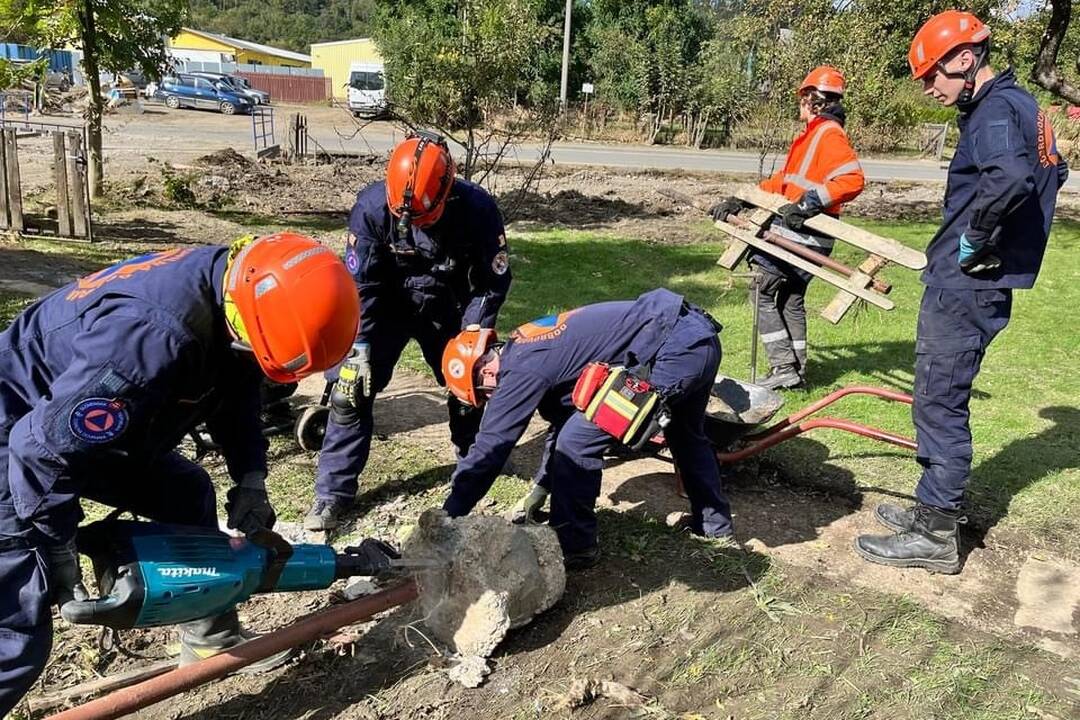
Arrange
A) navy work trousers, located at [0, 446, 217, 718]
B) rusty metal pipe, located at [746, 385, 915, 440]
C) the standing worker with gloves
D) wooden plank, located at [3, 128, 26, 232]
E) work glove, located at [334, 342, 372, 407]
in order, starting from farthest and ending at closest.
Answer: wooden plank, located at [3, 128, 26, 232]
the standing worker with gloves
rusty metal pipe, located at [746, 385, 915, 440]
work glove, located at [334, 342, 372, 407]
navy work trousers, located at [0, 446, 217, 718]

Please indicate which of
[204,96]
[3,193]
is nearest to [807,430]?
[3,193]

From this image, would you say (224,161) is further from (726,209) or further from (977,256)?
(977,256)

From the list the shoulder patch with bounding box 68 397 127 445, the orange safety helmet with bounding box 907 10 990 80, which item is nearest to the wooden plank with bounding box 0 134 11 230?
the shoulder patch with bounding box 68 397 127 445

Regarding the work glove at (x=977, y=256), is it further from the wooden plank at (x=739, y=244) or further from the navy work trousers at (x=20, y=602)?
the navy work trousers at (x=20, y=602)

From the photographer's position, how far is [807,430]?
4.22 meters

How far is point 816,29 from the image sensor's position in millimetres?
14164

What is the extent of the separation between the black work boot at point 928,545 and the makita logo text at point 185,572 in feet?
9.27

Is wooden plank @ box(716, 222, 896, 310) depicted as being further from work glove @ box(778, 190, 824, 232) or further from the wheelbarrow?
the wheelbarrow

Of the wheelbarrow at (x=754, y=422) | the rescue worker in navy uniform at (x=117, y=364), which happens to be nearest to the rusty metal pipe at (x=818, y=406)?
the wheelbarrow at (x=754, y=422)

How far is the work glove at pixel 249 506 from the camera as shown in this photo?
9.30ft

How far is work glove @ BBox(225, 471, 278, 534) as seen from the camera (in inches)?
112

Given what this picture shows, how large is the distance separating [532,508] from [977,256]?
7.39ft

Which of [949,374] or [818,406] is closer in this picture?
[949,374]

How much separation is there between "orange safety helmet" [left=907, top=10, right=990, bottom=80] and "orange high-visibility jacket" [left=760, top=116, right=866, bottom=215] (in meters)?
1.87
